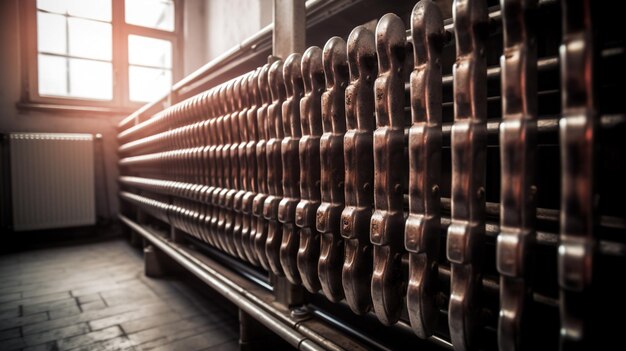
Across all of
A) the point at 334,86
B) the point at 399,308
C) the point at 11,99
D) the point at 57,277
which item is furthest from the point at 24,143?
the point at 399,308

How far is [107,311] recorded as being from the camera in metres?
1.95

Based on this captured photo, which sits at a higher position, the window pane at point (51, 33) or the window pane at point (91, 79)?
the window pane at point (51, 33)

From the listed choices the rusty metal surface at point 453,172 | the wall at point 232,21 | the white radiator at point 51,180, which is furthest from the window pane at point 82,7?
the rusty metal surface at point 453,172

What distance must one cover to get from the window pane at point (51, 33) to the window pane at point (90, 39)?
0.09m

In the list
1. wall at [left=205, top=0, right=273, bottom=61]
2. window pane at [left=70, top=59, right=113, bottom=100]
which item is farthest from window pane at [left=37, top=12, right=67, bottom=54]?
wall at [left=205, top=0, right=273, bottom=61]

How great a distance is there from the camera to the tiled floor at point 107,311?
160 centimetres

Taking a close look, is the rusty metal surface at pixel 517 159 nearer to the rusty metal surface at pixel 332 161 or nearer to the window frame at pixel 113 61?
the rusty metal surface at pixel 332 161

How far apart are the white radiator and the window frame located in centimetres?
42

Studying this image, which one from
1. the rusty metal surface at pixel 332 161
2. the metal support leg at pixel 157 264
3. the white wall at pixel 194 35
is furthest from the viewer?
the white wall at pixel 194 35

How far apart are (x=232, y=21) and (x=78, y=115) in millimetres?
2068

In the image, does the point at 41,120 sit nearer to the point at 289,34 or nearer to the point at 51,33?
the point at 51,33

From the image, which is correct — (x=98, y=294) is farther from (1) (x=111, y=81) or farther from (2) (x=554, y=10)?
(1) (x=111, y=81)

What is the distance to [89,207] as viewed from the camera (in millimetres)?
4082

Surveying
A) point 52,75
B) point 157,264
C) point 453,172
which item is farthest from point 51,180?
point 453,172
